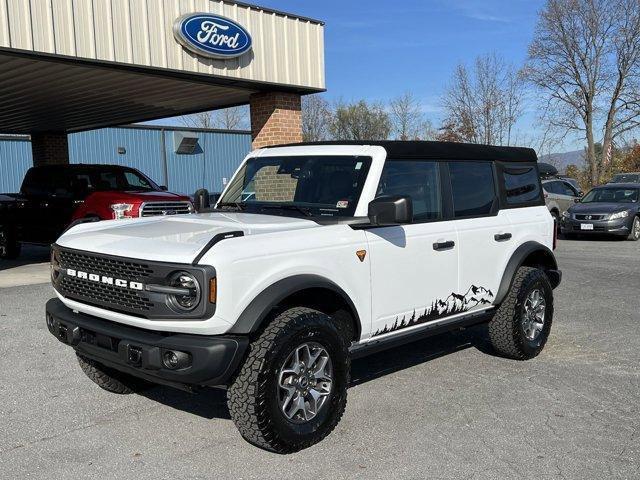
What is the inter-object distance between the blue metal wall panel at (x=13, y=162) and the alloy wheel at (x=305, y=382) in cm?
2233

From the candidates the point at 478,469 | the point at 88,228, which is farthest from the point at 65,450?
the point at 478,469

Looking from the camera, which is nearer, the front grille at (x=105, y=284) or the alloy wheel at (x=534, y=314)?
the front grille at (x=105, y=284)

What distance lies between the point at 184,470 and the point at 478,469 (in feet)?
5.29

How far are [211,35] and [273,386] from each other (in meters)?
8.50

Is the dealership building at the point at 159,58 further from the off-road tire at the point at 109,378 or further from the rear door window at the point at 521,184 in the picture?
the rear door window at the point at 521,184

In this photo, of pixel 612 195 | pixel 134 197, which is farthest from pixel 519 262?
pixel 612 195

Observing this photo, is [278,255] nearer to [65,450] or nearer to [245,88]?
[65,450]

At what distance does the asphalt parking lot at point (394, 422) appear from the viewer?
354 centimetres

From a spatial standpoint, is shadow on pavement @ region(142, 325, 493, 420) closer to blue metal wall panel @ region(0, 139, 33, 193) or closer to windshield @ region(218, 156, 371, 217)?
windshield @ region(218, 156, 371, 217)

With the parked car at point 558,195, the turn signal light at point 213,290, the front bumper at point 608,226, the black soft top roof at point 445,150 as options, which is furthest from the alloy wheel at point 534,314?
the parked car at point 558,195

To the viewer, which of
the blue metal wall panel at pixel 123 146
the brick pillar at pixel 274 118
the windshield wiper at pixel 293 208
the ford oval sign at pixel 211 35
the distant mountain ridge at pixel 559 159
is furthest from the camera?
the distant mountain ridge at pixel 559 159

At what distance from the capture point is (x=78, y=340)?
3.90 m

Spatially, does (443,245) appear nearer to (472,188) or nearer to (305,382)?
(472,188)

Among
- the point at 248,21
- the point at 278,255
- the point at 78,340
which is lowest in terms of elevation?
the point at 78,340
